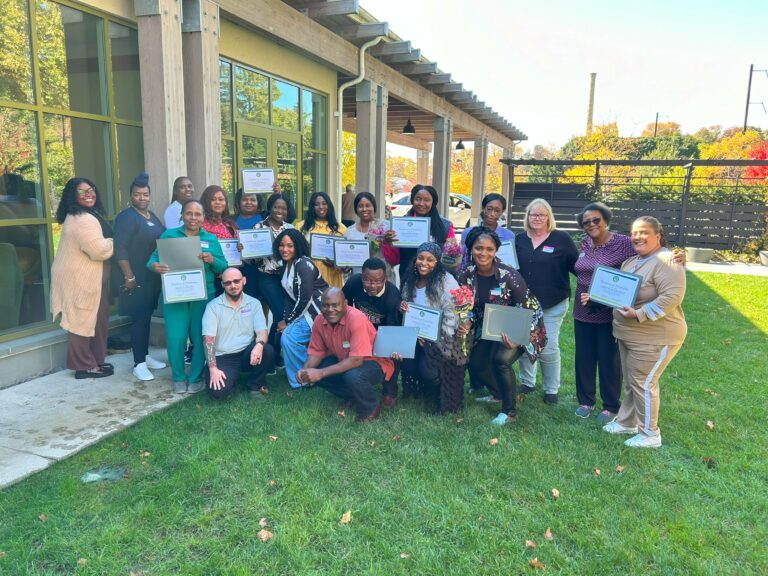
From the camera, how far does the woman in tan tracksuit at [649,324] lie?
385 cm

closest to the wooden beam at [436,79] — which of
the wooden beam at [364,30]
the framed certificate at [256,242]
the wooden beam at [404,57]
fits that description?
the wooden beam at [404,57]

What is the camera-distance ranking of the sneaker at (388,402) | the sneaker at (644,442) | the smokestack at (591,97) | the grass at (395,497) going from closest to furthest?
the grass at (395,497) → the sneaker at (644,442) → the sneaker at (388,402) → the smokestack at (591,97)

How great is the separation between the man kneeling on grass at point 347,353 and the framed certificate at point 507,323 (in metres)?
0.91

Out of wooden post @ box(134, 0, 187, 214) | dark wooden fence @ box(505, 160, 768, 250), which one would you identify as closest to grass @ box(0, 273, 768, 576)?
wooden post @ box(134, 0, 187, 214)

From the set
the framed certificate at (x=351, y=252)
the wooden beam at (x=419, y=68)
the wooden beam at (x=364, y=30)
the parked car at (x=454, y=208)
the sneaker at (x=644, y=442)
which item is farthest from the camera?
the parked car at (x=454, y=208)

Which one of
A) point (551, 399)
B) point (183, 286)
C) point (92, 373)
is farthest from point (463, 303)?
point (92, 373)

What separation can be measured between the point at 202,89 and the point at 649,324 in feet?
16.5

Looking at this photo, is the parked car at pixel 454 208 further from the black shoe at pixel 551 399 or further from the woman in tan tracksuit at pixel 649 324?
the woman in tan tracksuit at pixel 649 324

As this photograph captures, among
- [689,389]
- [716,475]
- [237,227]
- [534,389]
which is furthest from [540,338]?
[237,227]

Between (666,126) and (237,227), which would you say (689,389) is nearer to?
(237,227)

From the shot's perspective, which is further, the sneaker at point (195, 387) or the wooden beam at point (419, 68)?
the wooden beam at point (419, 68)

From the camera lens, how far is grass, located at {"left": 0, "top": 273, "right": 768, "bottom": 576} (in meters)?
2.83

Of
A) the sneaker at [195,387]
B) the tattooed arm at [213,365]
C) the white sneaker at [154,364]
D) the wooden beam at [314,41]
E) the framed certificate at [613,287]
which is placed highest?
the wooden beam at [314,41]

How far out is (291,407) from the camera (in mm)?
4652
